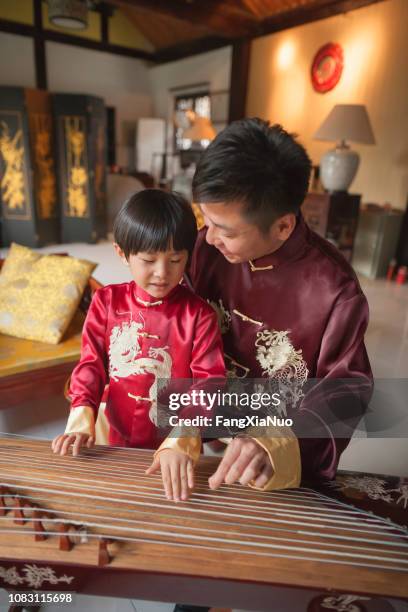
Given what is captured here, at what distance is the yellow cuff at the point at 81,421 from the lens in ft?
3.54

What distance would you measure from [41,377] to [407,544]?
180cm

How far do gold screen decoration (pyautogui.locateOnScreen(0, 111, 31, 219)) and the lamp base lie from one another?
4.30 metres

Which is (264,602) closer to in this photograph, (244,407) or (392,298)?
(244,407)

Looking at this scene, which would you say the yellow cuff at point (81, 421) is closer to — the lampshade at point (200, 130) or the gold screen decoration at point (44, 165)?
the gold screen decoration at point (44, 165)

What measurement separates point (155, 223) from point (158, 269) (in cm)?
12

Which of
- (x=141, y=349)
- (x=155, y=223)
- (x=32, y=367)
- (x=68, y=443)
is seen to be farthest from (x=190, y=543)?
(x=32, y=367)

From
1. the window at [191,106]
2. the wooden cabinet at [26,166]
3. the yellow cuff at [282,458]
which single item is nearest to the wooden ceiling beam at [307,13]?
the window at [191,106]

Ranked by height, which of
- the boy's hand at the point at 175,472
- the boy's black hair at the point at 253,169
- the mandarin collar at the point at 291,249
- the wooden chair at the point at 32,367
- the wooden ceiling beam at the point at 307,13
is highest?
the wooden ceiling beam at the point at 307,13

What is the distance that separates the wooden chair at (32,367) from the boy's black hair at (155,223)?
1270 mm

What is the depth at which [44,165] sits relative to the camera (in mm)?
6301

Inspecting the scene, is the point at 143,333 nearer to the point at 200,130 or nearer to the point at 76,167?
the point at 76,167

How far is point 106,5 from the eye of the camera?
8.28 metres

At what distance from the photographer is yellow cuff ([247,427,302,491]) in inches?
35.4

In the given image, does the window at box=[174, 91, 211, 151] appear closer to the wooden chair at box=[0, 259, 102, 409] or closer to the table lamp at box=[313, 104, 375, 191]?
the table lamp at box=[313, 104, 375, 191]
